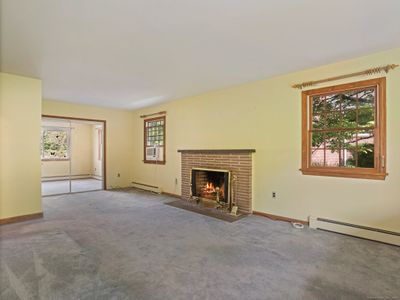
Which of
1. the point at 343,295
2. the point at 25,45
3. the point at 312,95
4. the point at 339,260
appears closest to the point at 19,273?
the point at 25,45

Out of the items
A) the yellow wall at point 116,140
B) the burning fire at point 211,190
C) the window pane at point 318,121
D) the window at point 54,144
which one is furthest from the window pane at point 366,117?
the window at point 54,144

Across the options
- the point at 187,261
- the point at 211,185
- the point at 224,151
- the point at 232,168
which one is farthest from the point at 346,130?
the point at 187,261

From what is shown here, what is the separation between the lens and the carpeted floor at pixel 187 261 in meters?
2.00

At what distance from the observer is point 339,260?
2.56 m

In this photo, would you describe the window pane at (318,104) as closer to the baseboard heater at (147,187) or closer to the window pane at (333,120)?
the window pane at (333,120)

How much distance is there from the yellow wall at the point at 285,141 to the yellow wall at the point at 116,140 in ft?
7.69

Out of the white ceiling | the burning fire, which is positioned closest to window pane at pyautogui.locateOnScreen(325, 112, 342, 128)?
the white ceiling

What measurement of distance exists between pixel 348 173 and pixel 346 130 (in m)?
0.64

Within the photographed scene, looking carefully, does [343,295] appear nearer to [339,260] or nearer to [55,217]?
[339,260]

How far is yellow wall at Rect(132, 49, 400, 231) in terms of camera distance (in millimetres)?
3049

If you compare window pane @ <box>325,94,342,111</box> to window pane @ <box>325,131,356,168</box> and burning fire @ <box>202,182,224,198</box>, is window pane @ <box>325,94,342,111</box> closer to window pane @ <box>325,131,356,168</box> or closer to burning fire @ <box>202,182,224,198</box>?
window pane @ <box>325,131,356,168</box>

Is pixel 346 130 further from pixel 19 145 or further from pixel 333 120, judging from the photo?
pixel 19 145

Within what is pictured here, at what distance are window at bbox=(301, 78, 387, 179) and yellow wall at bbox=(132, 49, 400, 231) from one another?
0.10 metres

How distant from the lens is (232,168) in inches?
185
